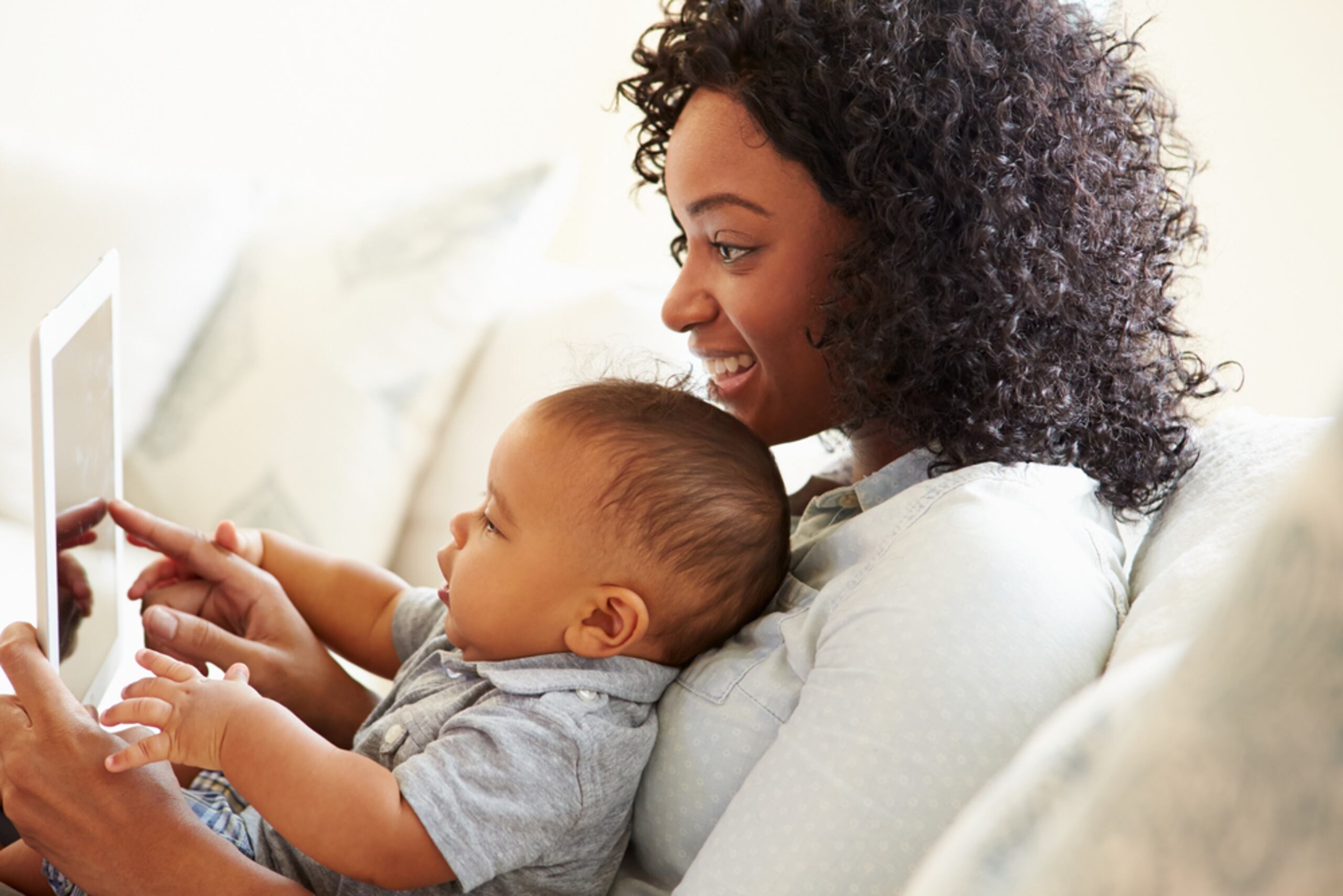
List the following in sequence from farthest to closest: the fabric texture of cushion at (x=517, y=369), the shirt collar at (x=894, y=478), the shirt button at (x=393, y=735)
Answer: the fabric texture of cushion at (x=517, y=369) → the shirt collar at (x=894, y=478) → the shirt button at (x=393, y=735)

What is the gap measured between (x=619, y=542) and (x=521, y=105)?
90.2 inches

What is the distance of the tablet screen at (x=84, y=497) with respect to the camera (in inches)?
38.3

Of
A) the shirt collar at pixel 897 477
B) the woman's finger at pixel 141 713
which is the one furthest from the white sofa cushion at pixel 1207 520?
the woman's finger at pixel 141 713

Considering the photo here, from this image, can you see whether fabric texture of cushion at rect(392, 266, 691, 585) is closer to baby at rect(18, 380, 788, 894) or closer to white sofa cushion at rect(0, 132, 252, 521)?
white sofa cushion at rect(0, 132, 252, 521)

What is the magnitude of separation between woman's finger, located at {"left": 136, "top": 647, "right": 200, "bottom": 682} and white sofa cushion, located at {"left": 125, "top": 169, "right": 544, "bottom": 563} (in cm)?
76

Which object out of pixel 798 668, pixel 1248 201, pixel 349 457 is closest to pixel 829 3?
pixel 798 668

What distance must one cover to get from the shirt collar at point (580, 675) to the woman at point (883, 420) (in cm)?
3

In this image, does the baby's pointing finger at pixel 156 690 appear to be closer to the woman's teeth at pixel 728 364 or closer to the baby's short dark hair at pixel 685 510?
the baby's short dark hair at pixel 685 510

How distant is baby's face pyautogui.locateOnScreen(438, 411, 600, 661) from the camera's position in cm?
93

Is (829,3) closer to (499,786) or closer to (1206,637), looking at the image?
(499,786)

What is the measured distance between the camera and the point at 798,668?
85cm

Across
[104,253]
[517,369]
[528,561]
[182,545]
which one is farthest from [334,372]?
[528,561]

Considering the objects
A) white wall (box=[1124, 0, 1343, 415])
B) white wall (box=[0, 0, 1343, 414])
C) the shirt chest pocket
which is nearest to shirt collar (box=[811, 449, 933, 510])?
the shirt chest pocket

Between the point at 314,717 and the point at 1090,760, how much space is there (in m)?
0.97
